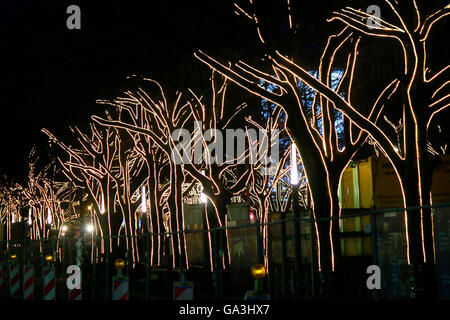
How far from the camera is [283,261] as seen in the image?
14.8 meters

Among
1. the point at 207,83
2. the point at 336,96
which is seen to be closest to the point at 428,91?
Answer: the point at 336,96

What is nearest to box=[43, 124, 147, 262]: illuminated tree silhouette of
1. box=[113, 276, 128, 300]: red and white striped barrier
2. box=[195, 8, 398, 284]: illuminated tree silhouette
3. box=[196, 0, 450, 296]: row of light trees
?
box=[196, 0, 450, 296]: row of light trees

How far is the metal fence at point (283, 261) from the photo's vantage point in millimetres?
11695

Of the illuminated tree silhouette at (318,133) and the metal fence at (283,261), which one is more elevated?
the illuminated tree silhouette at (318,133)

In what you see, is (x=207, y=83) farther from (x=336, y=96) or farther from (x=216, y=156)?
(x=336, y=96)

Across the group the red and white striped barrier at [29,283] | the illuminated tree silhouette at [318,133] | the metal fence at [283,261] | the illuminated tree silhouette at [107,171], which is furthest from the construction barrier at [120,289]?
the illuminated tree silhouette at [107,171]

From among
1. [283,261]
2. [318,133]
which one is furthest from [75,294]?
[318,133]

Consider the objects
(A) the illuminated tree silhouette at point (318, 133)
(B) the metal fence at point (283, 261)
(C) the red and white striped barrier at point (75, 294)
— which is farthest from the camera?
(C) the red and white striped barrier at point (75, 294)

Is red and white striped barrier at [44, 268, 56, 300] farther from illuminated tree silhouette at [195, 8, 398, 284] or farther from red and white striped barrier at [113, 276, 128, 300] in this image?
illuminated tree silhouette at [195, 8, 398, 284]

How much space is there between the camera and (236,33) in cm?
1623

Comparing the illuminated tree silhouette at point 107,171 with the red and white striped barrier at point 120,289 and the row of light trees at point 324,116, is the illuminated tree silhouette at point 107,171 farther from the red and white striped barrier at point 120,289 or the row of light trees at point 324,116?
the red and white striped barrier at point 120,289

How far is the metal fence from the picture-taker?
11.7m

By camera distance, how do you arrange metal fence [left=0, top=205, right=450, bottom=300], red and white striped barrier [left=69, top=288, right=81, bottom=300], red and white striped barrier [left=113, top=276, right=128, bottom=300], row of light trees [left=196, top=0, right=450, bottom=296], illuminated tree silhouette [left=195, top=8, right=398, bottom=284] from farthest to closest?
red and white striped barrier [left=69, top=288, right=81, bottom=300]
illuminated tree silhouette [left=195, top=8, right=398, bottom=284]
red and white striped barrier [left=113, top=276, right=128, bottom=300]
row of light trees [left=196, top=0, right=450, bottom=296]
metal fence [left=0, top=205, right=450, bottom=300]
